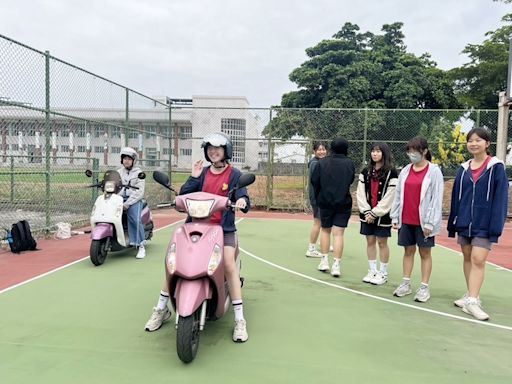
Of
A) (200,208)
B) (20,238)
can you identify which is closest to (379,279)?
(200,208)

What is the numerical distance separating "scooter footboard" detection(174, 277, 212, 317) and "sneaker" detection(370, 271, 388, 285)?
302 centimetres

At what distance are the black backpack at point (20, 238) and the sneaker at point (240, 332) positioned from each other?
478 cm

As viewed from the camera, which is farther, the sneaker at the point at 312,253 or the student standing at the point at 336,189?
the sneaker at the point at 312,253

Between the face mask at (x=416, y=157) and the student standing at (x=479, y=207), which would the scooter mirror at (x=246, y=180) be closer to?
the face mask at (x=416, y=157)

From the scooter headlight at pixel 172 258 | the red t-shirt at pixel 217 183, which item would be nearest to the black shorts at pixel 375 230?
the red t-shirt at pixel 217 183

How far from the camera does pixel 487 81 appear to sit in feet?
85.3

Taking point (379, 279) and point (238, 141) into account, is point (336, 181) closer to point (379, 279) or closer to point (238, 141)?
point (379, 279)

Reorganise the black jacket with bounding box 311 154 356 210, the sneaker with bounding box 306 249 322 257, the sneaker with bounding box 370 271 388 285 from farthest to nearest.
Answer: the sneaker with bounding box 306 249 322 257 < the black jacket with bounding box 311 154 356 210 < the sneaker with bounding box 370 271 388 285

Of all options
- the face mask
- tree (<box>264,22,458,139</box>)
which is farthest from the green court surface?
tree (<box>264,22,458,139</box>)

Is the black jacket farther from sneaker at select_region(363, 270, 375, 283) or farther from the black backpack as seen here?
the black backpack

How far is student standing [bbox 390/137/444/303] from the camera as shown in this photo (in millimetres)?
4848

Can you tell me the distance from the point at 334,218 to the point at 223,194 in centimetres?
258

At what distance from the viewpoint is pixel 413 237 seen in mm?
5078

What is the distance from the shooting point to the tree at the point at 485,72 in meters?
25.5
